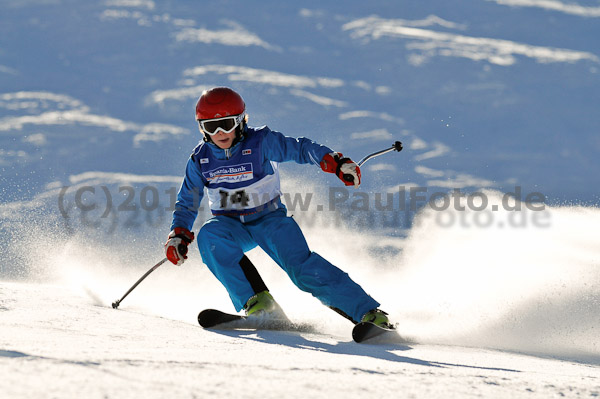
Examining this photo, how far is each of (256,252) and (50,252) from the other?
2046 mm

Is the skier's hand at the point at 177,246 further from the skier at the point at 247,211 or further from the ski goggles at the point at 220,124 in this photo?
Result: the ski goggles at the point at 220,124

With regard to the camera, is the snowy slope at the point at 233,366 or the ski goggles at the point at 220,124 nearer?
the snowy slope at the point at 233,366

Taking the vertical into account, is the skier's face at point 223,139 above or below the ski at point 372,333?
above

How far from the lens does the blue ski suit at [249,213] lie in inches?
167

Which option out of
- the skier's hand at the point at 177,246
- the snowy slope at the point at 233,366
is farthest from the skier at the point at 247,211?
the snowy slope at the point at 233,366

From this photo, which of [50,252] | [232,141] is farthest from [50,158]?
[232,141]

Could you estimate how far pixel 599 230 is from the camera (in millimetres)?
7340

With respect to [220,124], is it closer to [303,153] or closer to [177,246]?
[303,153]

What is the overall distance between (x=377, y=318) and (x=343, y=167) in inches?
37.9

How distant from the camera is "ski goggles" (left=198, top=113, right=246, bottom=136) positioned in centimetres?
437

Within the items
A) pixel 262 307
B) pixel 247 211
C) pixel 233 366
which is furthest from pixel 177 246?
pixel 233 366

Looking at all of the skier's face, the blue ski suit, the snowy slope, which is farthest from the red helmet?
the snowy slope

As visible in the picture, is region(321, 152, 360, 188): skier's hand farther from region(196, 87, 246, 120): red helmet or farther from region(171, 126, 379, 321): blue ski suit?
region(196, 87, 246, 120): red helmet

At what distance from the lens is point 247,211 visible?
180 inches
